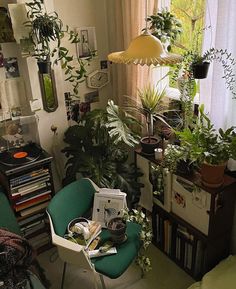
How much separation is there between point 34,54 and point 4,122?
56cm

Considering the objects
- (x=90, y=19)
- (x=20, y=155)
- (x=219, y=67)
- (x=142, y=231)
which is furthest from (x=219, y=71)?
(x=20, y=155)

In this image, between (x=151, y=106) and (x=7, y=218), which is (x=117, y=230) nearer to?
(x=7, y=218)

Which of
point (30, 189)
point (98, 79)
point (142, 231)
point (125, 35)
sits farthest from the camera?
point (98, 79)

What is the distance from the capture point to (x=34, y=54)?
6.89ft

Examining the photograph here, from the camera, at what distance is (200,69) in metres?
1.83

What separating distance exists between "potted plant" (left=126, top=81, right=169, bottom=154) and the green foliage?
13cm

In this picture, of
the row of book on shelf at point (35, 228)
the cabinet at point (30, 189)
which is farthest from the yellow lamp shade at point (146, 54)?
the row of book on shelf at point (35, 228)

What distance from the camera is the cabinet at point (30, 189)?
2.04 meters

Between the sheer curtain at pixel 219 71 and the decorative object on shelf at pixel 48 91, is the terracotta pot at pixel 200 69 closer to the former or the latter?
the sheer curtain at pixel 219 71

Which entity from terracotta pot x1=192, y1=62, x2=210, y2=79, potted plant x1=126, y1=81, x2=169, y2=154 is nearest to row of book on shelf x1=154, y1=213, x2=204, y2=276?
potted plant x1=126, y1=81, x2=169, y2=154

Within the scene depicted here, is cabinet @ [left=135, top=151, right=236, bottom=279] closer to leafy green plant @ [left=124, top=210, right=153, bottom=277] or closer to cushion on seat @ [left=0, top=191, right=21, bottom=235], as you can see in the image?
leafy green plant @ [left=124, top=210, right=153, bottom=277]

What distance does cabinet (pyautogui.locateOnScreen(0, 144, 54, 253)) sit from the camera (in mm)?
2041

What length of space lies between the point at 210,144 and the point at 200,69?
471mm

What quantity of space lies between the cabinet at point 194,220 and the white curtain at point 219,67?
40cm
